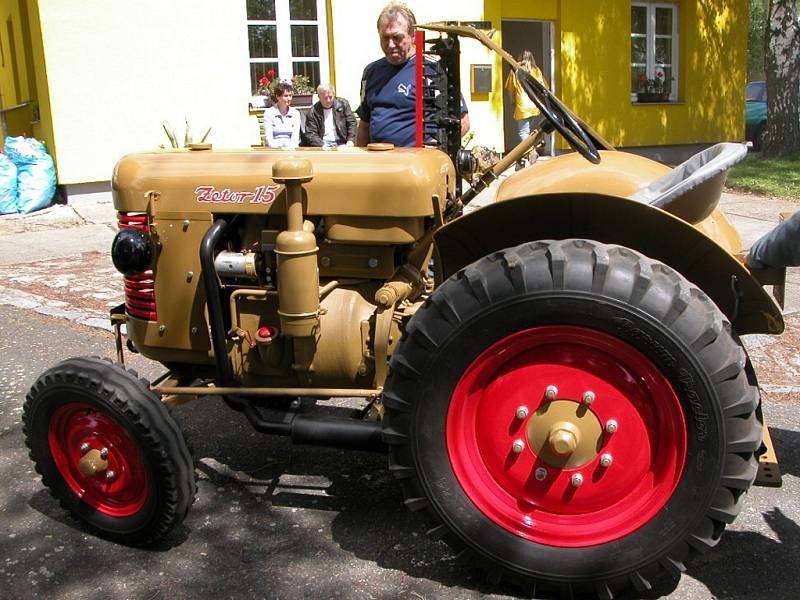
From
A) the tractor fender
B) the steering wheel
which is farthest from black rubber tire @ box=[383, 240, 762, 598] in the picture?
the steering wheel

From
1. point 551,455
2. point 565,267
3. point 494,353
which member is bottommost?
point 551,455

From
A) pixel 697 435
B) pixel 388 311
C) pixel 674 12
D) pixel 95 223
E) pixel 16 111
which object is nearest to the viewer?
pixel 697 435

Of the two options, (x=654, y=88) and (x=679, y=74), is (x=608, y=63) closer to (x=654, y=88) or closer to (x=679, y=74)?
(x=654, y=88)

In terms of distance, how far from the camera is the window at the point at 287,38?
1116 centimetres

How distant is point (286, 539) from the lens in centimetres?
300

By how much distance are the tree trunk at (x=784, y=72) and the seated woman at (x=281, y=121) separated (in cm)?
864

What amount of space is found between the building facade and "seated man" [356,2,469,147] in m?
7.07

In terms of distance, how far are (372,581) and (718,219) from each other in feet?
6.41

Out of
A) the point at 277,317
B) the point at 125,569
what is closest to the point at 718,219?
the point at 277,317

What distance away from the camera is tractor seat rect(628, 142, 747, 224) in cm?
261

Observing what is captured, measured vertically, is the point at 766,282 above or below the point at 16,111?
below

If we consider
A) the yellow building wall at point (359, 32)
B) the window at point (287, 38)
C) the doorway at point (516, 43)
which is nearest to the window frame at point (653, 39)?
the doorway at point (516, 43)

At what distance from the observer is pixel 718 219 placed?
10.8ft

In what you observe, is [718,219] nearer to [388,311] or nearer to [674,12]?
[388,311]
